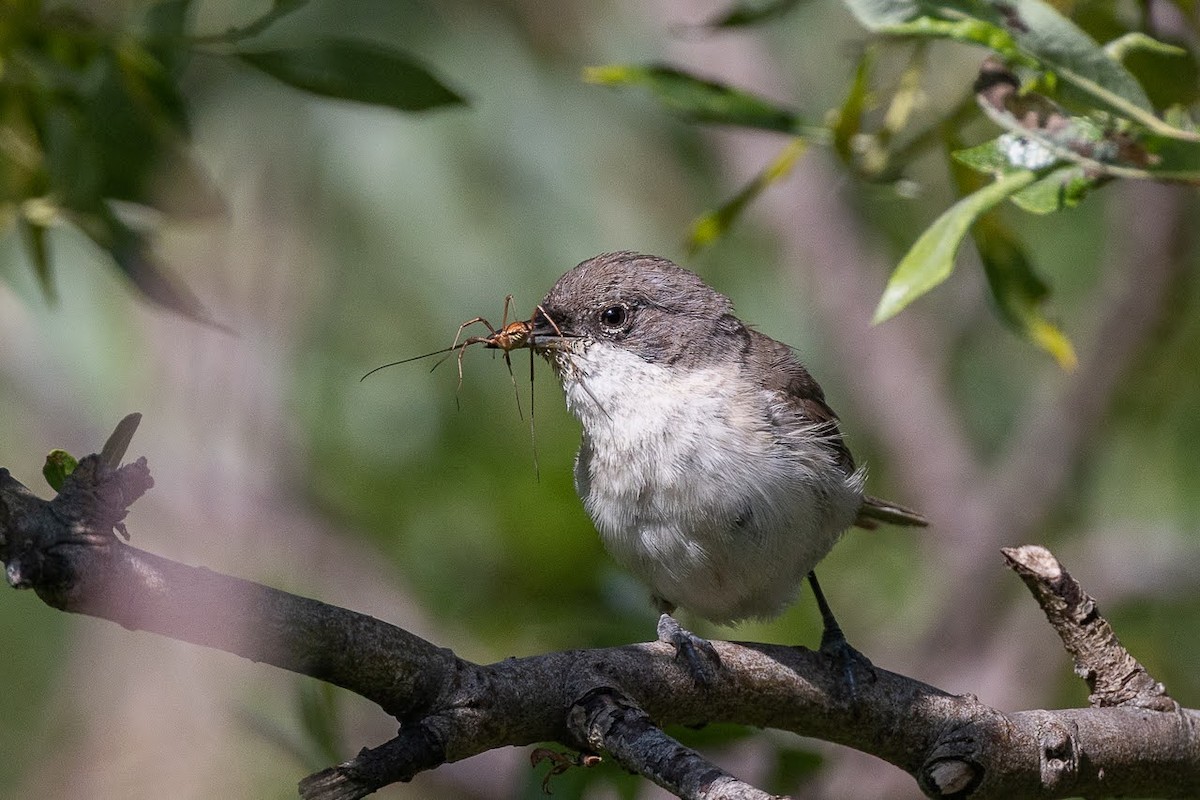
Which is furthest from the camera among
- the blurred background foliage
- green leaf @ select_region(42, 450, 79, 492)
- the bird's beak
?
the blurred background foliage

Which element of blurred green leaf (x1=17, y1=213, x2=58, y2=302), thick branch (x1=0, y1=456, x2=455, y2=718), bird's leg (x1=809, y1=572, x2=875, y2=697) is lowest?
bird's leg (x1=809, y1=572, x2=875, y2=697)

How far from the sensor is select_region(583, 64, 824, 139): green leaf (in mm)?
3189

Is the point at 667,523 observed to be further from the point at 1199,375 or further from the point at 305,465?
the point at 1199,375

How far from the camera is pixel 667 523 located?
3.53 metres

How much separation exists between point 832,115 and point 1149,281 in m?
2.48

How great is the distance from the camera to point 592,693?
2352 mm

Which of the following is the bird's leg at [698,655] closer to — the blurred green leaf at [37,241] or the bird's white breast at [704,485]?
the bird's white breast at [704,485]

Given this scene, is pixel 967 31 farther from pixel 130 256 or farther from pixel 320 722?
pixel 320 722

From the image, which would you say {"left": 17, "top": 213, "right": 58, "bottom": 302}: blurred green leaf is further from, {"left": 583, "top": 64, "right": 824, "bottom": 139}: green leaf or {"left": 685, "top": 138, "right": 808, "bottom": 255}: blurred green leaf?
{"left": 685, "top": 138, "right": 808, "bottom": 255}: blurred green leaf

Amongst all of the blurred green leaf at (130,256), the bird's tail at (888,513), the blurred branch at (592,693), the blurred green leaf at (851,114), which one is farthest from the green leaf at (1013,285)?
the blurred green leaf at (130,256)

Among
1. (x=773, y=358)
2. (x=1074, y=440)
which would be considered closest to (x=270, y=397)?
(x=773, y=358)

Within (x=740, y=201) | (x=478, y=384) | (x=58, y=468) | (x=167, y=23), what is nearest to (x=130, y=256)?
(x=167, y=23)

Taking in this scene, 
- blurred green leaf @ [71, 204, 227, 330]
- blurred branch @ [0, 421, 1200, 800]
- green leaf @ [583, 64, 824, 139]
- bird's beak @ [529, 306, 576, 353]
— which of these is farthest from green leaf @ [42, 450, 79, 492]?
bird's beak @ [529, 306, 576, 353]

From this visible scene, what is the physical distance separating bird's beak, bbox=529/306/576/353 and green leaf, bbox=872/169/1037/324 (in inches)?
56.5
